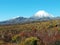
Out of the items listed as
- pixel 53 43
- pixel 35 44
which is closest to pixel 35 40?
pixel 35 44

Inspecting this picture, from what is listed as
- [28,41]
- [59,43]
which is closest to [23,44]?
[28,41]

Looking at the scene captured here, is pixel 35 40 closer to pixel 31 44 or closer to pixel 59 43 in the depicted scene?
pixel 31 44

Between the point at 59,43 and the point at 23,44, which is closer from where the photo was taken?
the point at 59,43

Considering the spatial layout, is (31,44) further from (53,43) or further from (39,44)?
(53,43)

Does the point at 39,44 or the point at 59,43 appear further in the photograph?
the point at 39,44

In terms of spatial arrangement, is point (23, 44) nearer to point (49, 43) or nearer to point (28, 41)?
point (28, 41)

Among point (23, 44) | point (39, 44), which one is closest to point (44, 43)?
point (39, 44)
